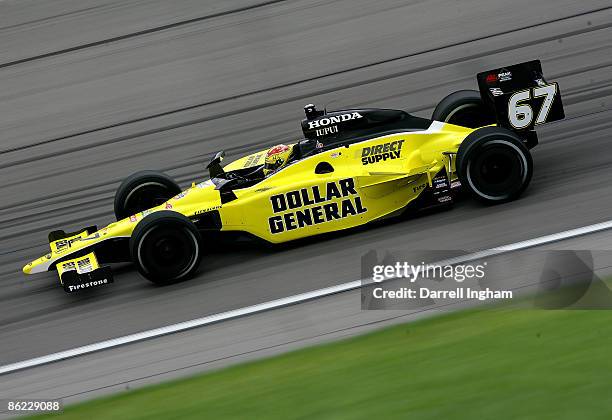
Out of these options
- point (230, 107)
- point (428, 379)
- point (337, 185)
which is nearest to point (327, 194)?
point (337, 185)

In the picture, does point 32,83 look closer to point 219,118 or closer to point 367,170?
point 219,118

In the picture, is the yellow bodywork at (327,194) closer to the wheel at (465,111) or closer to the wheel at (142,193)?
the wheel at (142,193)

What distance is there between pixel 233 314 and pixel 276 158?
221cm

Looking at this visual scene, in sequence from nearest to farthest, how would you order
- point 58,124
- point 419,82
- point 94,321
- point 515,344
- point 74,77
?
point 515,344, point 94,321, point 419,82, point 58,124, point 74,77

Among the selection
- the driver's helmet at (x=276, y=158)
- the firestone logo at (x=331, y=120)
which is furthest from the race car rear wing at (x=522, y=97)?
the driver's helmet at (x=276, y=158)

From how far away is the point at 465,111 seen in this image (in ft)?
35.1

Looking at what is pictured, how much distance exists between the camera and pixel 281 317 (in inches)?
323

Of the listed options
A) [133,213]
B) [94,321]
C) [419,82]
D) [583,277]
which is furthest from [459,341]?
A: [419,82]

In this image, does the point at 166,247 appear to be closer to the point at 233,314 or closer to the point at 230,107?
the point at 233,314

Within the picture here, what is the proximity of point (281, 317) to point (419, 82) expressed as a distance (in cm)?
636

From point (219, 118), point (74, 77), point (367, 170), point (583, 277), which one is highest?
point (74, 77)

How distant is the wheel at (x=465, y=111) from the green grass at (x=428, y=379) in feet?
12.8

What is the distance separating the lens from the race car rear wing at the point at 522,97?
32.5 ft

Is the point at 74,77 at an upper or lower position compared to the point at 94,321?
upper
